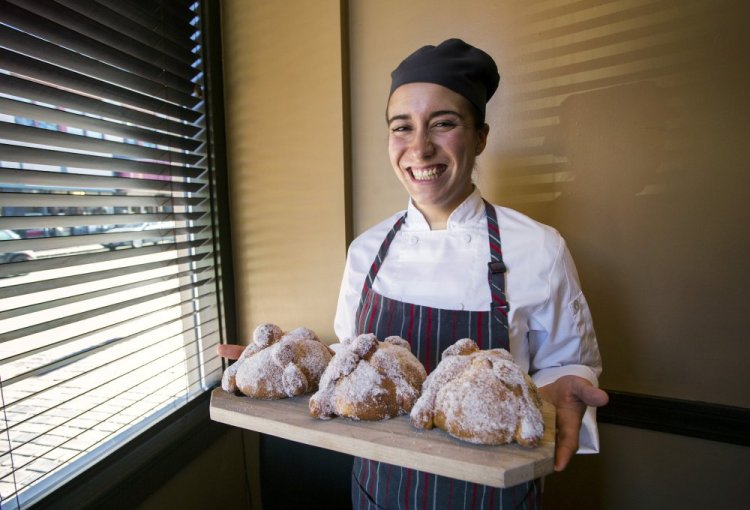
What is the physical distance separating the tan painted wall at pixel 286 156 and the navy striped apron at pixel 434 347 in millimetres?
494

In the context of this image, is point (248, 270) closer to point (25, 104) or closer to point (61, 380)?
point (61, 380)

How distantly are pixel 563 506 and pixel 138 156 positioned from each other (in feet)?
A: 6.25

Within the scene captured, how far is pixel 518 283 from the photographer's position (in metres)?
0.92

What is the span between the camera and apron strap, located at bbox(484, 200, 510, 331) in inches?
34.7

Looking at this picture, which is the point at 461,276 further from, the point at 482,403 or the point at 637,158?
the point at 637,158

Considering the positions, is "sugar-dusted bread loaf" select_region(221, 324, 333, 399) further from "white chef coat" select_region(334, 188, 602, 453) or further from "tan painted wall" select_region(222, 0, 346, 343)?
"tan painted wall" select_region(222, 0, 346, 343)

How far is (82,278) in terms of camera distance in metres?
0.97

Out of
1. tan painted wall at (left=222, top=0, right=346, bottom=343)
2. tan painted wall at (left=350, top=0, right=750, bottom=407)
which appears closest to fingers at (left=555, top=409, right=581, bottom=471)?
tan painted wall at (left=350, top=0, right=750, bottom=407)

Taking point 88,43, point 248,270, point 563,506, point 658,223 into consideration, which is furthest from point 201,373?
point 658,223

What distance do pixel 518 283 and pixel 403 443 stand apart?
53 cm

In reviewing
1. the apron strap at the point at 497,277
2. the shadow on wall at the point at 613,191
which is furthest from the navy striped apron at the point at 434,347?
the shadow on wall at the point at 613,191

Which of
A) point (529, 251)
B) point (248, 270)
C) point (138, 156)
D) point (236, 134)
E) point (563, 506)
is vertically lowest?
point (563, 506)

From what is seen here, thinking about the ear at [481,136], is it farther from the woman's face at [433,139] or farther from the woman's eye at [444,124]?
the woman's eye at [444,124]

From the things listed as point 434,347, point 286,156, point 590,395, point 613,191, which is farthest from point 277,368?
point 613,191
